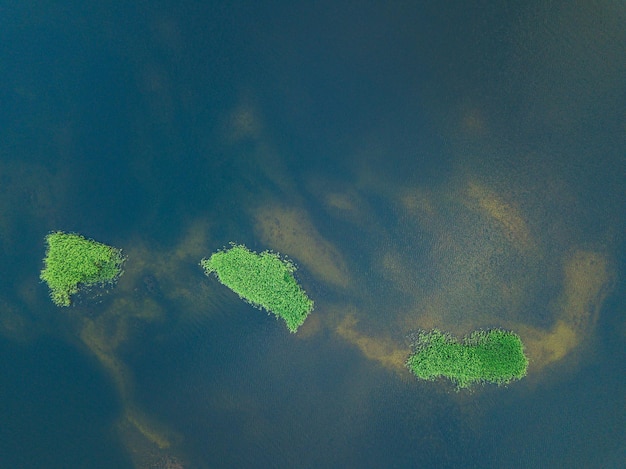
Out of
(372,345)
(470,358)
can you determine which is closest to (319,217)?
(372,345)

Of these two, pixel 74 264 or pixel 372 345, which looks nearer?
pixel 74 264

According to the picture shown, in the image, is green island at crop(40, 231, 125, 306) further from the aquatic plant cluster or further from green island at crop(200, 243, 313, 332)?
green island at crop(200, 243, 313, 332)

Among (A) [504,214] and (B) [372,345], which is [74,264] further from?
(A) [504,214]

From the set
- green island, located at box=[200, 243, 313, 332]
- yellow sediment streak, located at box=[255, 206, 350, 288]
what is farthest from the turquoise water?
green island, located at box=[200, 243, 313, 332]

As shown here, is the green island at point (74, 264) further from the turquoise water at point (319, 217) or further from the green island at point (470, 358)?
the green island at point (470, 358)

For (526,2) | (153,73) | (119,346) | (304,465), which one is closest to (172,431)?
(119,346)

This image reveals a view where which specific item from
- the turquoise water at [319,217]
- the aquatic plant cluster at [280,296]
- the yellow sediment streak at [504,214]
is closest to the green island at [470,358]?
the aquatic plant cluster at [280,296]

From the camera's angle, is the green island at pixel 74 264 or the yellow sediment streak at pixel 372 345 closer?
the green island at pixel 74 264
